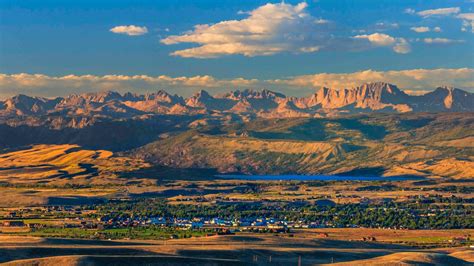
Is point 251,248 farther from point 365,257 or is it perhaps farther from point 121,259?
point 121,259

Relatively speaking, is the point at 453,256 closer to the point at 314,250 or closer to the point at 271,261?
the point at 314,250

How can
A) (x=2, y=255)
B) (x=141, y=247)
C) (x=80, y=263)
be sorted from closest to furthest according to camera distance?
(x=80, y=263), (x=2, y=255), (x=141, y=247)

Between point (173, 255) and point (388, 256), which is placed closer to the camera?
point (173, 255)

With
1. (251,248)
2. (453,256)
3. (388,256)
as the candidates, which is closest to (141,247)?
(251,248)

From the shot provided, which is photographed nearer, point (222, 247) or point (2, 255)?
point (2, 255)

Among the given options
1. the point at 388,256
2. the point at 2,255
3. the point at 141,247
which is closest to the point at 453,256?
the point at 388,256

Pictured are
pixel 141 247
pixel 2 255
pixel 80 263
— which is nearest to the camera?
pixel 80 263

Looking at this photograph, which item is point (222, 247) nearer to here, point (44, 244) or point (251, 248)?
point (251, 248)

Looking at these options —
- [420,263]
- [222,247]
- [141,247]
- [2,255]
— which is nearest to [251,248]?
[222,247]
